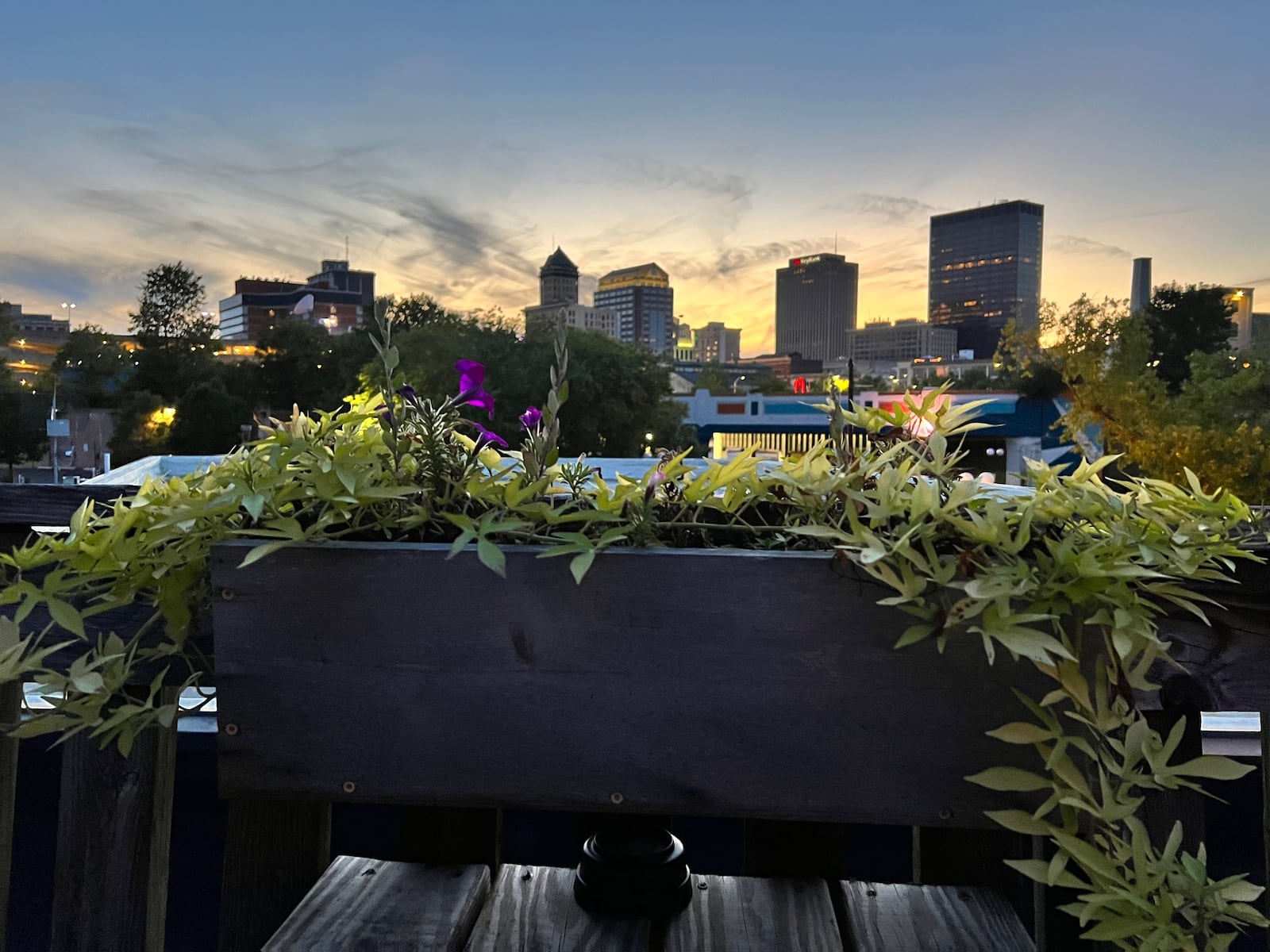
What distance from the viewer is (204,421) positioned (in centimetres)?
2650

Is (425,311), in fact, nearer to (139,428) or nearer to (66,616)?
(139,428)

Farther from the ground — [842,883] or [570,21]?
[570,21]

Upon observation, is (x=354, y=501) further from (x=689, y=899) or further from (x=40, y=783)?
(x=40, y=783)

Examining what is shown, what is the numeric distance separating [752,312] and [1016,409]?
1301 inches

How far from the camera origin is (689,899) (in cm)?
73

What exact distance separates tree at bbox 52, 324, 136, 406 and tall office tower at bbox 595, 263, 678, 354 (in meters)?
33.8

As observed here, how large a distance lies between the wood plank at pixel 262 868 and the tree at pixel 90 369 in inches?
1143

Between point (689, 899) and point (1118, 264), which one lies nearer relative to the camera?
point (689, 899)

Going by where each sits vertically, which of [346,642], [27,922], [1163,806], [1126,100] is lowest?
[27,922]

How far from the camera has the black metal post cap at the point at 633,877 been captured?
71cm

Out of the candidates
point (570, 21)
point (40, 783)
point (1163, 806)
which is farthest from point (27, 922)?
point (570, 21)

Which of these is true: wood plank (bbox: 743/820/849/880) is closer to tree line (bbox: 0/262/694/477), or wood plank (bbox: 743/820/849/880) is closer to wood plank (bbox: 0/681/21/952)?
wood plank (bbox: 0/681/21/952)

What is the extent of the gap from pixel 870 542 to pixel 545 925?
451mm

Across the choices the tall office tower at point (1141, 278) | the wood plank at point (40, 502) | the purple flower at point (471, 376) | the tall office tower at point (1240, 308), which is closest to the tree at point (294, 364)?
the tall office tower at point (1240, 308)
